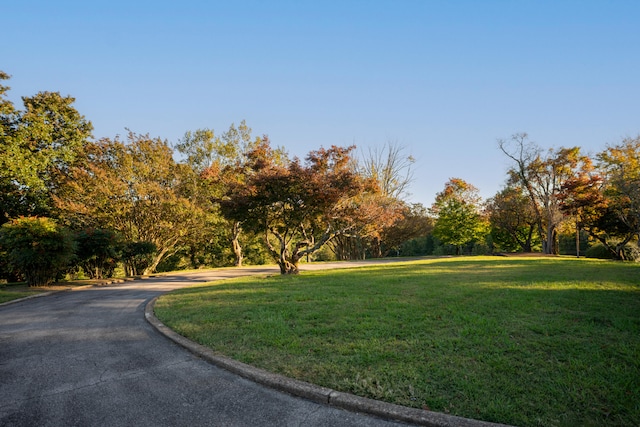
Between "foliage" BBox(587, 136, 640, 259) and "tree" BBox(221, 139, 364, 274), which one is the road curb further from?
"foliage" BBox(587, 136, 640, 259)

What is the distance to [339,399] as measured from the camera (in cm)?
270

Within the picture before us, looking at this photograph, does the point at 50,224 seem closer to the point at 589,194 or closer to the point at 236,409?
the point at 236,409

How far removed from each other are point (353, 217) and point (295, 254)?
3.13 m

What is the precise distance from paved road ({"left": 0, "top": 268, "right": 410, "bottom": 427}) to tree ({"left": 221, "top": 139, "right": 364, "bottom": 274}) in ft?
23.8

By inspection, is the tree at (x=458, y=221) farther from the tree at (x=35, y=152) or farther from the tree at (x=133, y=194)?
the tree at (x=35, y=152)

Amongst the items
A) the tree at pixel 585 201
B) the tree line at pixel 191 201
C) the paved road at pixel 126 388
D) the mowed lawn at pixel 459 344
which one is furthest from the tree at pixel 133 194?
the tree at pixel 585 201

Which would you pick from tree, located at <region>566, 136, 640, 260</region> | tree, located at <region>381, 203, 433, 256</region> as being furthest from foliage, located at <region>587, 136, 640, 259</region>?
tree, located at <region>381, 203, 433, 256</region>

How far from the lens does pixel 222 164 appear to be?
22516 millimetres

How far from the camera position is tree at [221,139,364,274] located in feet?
38.7

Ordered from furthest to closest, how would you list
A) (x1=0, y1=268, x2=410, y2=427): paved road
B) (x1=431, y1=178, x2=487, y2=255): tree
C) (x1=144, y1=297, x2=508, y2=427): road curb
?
A: 1. (x1=431, y1=178, x2=487, y2=255): tree
2. (x1=0, y1=268, x2=410, y2=427): paved road
3. (x1=144, y1=297, x2=508, y2=427): road curb

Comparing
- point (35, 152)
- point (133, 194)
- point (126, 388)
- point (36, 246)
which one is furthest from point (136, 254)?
point (126, 388)

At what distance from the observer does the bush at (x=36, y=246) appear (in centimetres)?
1079

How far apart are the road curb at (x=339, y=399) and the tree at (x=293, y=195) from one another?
844cm

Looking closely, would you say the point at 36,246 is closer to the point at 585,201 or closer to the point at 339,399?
the point at 339,399
